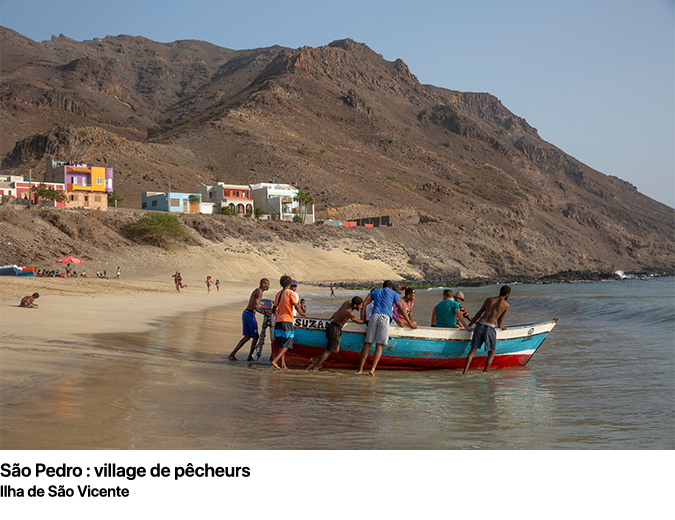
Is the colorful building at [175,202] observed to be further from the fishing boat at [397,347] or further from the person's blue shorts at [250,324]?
the fishing boat at [397,347]

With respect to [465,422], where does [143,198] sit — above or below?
above

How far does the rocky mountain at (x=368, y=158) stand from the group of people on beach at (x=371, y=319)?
59.2 metres

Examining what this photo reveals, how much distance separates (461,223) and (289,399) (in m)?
89.2

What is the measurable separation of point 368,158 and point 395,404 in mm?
112486

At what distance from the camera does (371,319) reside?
10000mm

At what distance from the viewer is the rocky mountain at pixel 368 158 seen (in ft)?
292

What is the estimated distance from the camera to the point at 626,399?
8.13 metres

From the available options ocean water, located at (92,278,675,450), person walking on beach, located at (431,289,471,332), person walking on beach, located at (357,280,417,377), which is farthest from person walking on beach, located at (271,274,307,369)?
person walking on beach, located at (431,289,471,332)

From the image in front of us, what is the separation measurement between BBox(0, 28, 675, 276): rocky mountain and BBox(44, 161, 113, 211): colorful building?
14.1m

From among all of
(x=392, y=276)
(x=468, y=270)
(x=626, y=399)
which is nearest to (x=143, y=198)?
(x=392, y=276)

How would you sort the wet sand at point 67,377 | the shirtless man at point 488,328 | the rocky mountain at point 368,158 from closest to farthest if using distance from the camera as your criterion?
the wet sand at point 67,377 < the shirtless man at point 488,328 < the rocky mountain at point 368,158

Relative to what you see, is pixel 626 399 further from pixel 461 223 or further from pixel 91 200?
pixel 461 223

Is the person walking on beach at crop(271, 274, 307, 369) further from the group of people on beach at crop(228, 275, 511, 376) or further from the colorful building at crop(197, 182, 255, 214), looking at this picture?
the colorful building at crop(197, 182, 255, 214)

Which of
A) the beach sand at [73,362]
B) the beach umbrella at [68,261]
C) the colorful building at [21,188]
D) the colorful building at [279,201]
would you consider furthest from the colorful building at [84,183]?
the beach sand at [73,362]
